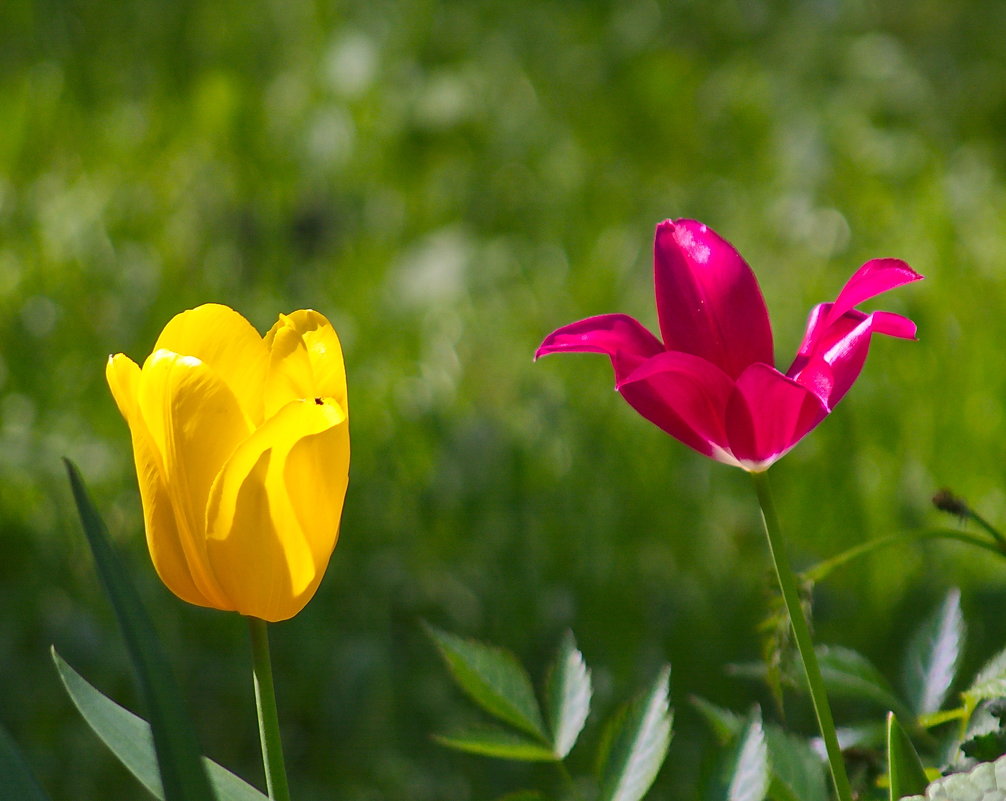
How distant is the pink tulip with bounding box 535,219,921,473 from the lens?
55cm

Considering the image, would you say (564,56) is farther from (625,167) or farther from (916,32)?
(916,32)

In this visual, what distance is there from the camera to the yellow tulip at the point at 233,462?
0.56 meters

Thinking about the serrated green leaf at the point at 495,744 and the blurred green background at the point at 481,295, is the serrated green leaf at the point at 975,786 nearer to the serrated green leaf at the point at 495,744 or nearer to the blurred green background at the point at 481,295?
the blurred green background at the point at 481,295

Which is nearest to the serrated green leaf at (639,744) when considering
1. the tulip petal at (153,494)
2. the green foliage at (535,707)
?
the green foliage at (535,707)

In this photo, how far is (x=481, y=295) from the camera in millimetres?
2547

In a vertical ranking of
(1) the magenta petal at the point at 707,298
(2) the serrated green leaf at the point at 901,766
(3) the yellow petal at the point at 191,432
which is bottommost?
(2) the serrated green leaf at the point at 901,766

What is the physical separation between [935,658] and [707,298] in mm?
241

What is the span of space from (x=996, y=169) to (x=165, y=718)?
2.96m

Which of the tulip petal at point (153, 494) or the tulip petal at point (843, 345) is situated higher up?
the tulip petal at point (843, 345)

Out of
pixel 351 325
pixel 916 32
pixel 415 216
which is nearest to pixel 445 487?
pixel 351 325

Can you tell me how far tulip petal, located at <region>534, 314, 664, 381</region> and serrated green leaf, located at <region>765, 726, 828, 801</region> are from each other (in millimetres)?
181

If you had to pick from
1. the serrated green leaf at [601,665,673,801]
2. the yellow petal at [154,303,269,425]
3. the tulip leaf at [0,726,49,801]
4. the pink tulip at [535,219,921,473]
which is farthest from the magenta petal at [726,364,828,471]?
the tulip leaf at [0,726,49,801]

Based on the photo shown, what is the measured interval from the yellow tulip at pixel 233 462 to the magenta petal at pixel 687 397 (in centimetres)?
14

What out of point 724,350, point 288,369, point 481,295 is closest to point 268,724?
point 288,369
